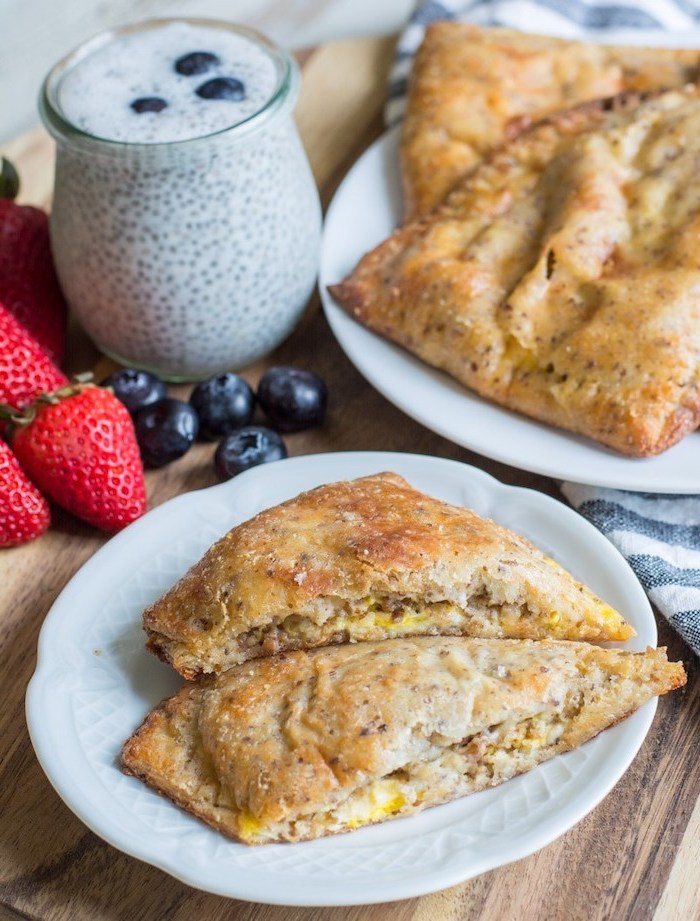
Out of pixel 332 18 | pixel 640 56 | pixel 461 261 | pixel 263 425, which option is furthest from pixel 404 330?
pixel 332 18

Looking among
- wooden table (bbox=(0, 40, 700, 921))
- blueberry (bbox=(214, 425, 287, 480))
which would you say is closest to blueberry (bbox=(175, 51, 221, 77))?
blueberry (bbox=(214, 425, 287, 480))

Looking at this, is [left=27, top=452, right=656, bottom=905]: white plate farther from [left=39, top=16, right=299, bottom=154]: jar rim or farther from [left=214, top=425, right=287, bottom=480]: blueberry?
[left=39, top=16, right=299, bottom=154]: jar rim

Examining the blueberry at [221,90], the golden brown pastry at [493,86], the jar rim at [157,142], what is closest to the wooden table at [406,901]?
the jar rim at [157,142]

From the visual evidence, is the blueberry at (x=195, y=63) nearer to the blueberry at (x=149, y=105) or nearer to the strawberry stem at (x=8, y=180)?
the blueberry at (x=149, y=105)

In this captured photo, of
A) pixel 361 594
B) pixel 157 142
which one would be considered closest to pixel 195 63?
pixel 157 142

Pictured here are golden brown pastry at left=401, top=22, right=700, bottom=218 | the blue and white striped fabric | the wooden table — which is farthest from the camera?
the blue and white striped fabric

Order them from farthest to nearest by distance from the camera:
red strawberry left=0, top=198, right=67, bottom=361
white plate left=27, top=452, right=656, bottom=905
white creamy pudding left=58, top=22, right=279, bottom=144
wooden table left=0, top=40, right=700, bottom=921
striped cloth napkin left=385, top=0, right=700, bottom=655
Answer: red strawberry left=0, top=198, right=67, bottom=361, white creamy pudding left=58, top=22, right=279, bottom=144, striped cloth napkin left=385, top=0, right=700, bottom=655, wooden table left=0, top=40, right=700, bottom=921, white plate left=27, top=452, right=656, bottom=905
